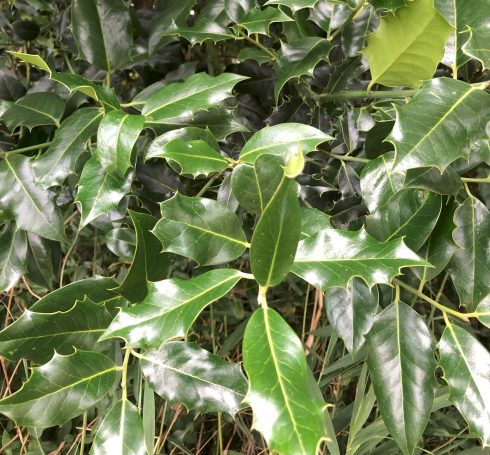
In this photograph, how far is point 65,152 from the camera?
67 centimetres

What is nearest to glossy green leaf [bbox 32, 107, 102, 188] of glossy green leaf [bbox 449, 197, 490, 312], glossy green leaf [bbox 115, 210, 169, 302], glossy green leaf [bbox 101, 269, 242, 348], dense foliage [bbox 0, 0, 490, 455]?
dense foliage [bbox 0, 0, 490, 455]

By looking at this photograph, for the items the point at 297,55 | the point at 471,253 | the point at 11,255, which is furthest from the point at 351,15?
the point at 11,255

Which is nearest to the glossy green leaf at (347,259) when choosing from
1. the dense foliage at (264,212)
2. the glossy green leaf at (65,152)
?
the dense foliage at (264,212)

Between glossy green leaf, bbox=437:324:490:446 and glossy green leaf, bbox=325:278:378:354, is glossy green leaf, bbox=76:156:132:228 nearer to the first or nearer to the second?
glossy green leaf, bbox=325:278:378:354

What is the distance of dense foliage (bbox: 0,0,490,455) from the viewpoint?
50 cm

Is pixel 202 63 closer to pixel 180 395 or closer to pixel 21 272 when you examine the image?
pixel 21 272

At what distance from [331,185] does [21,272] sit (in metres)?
0.45

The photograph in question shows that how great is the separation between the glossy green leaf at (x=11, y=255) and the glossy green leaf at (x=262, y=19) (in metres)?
0.42

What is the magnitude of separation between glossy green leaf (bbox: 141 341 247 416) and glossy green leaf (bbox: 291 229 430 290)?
6.3 inches

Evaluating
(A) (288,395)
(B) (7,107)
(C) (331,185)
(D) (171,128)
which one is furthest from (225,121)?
(A) (288,395)

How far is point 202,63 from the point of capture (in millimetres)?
1037

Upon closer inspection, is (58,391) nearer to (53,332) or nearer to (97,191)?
(53,332)

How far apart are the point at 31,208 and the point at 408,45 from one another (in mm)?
497

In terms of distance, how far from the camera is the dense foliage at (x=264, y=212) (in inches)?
19.6
